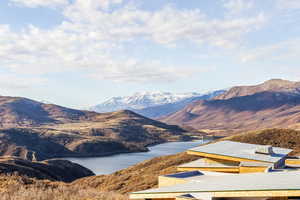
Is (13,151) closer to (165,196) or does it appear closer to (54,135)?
(54,135)

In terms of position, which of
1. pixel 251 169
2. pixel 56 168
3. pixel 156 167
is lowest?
pixel 56 168

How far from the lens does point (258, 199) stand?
1136 centimetres

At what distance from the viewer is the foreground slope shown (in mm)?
A: 46716

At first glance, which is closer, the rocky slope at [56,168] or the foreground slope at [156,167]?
the foreground slope at [156,167]

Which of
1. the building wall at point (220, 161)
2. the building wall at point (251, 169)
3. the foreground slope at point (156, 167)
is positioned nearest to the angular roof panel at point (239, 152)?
the building wall at point (220, 161)

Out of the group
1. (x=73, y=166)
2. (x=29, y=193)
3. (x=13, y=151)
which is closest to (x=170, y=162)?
(x=73, y=166)

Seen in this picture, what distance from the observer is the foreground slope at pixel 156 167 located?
4672 centimetres

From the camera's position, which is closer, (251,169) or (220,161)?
(251,169)

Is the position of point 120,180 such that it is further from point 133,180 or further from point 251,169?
point 251,169

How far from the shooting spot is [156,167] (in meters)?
57.9

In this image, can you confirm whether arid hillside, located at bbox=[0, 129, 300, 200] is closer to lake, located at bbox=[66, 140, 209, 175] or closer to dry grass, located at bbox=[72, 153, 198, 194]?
dry grass, located at bbox=[72, 153, 198, 194]

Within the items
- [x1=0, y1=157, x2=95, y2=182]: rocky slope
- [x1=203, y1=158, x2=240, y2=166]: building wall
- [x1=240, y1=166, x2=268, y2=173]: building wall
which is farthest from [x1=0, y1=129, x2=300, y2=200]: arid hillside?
[x1=240, y1=166, x2=268, y2=173]: building wall

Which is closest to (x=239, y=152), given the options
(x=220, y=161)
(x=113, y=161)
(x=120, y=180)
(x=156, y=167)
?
(x=220, y=161)

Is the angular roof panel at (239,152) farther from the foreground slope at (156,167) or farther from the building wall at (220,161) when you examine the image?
the foreground slope at (156,167)
